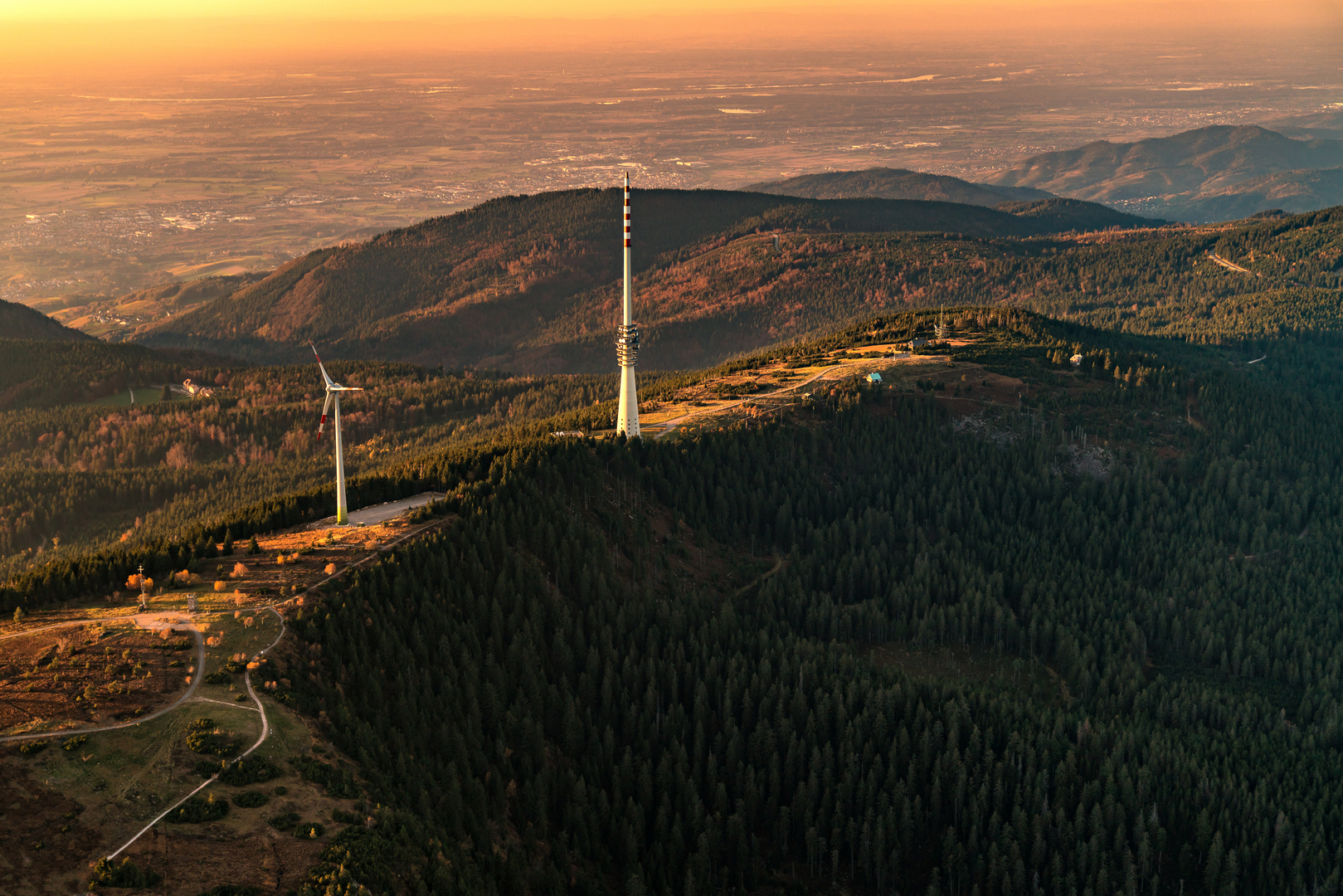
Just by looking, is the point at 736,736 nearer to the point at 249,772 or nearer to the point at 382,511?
the point at 382,511

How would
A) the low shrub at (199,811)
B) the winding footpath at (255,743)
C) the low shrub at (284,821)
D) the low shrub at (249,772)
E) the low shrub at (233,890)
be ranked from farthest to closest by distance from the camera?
the low shrub at (249,772), the low shrub at (284,821), the low shrub at (199,811), the winding footpath at (255,743), the low shrub at (233,890)

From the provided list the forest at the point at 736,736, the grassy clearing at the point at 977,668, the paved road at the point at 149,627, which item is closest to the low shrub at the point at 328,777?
the forest at the point at 736,736

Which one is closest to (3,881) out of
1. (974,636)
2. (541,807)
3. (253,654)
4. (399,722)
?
(253,654)

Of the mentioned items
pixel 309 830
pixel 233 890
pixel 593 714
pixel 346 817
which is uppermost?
pixel 309 830

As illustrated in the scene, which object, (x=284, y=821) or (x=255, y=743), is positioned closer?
(x=284, y=821)

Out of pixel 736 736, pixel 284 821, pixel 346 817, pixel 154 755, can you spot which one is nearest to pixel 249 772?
pixel 284 821

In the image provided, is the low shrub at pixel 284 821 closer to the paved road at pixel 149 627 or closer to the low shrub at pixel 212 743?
the low shrub at pixel 212 743

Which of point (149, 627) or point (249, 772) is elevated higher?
point (149, 627)

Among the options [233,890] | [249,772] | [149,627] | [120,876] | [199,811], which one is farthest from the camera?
[149,627]

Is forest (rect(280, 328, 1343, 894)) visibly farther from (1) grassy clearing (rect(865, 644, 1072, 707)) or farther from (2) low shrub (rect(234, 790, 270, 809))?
(2) low shrub (rect(234, 790, 270, 809))

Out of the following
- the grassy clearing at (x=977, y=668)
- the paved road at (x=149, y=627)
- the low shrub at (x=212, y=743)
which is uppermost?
the paved road at (x=149, y=627)
